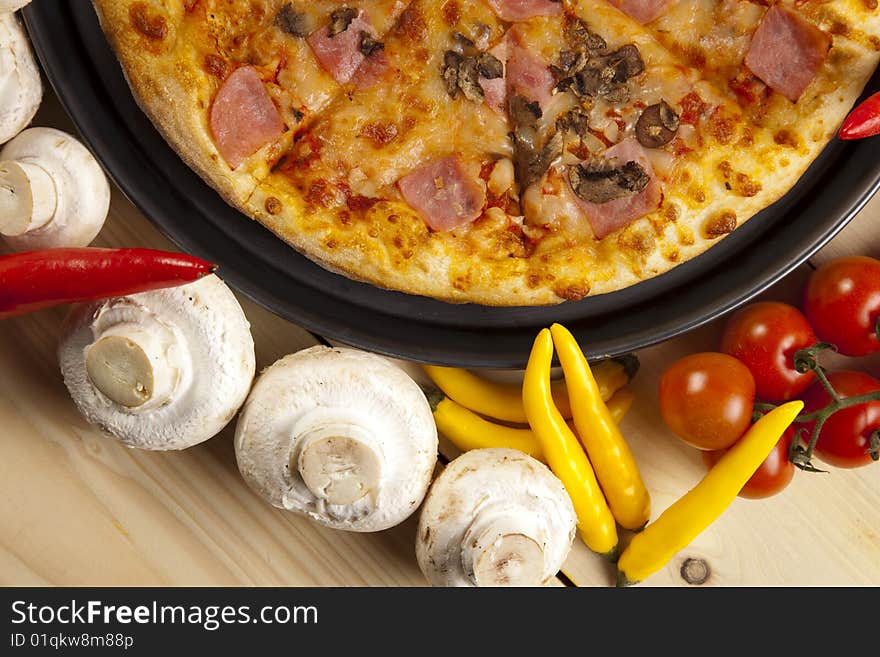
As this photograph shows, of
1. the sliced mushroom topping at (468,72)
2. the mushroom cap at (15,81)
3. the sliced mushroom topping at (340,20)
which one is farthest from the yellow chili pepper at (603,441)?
the mushroom cap at (15,81)

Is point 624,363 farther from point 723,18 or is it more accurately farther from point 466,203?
point 723,18

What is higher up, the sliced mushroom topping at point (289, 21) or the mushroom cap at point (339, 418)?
the sliced mushroom topping at point (289, 21)

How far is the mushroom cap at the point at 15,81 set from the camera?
6.79ft

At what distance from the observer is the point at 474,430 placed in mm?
2373

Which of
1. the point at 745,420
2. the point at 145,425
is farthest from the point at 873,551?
the point at 145,425

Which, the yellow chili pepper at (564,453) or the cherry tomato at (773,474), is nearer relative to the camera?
the yellow chili pepper at (564,453)

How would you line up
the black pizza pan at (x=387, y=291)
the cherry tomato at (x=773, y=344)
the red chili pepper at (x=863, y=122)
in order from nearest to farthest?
the red chili pepper at (x=863, y=122) < the black pizza pan at (x=387, y=291) < the cherry tomato at (x=773, y=344)

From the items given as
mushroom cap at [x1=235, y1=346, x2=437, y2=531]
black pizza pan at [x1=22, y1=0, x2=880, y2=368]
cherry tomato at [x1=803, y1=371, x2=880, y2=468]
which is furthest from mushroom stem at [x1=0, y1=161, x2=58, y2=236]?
cherry tomato at [x1=803, y1=371, x2=880, y2=468]

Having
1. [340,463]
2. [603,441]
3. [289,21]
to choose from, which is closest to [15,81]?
[289,21]

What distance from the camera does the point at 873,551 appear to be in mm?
2469

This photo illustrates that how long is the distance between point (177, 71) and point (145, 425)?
0.76m

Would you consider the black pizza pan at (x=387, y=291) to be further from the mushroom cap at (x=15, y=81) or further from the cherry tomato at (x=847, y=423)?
the cherry tomato at (x=847, y=423)

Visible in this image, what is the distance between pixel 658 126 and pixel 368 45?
677mm

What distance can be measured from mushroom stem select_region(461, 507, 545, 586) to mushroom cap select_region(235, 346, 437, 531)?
0.20 metres
